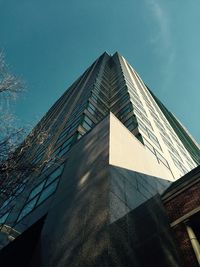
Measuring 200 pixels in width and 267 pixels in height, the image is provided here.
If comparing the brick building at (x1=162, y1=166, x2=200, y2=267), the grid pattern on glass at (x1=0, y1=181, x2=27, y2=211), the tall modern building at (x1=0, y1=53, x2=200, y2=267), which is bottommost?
the brick building at (x1=162, y1=166, x2=200, y2=267)

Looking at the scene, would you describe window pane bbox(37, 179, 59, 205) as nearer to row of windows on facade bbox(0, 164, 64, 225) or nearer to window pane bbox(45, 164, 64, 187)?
row of windows on facade bbox(0, 164, 64, 225)

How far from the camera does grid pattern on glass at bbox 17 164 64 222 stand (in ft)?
40.6

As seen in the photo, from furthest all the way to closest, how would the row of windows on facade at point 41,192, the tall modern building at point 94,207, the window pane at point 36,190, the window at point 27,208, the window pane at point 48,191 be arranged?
1. the window pane at point 36,190
2. the window at point 27,208
3. the row of windows on facade at point 41,192
4. the window pane at point 48,191
5. the tall modern building at point 94,207

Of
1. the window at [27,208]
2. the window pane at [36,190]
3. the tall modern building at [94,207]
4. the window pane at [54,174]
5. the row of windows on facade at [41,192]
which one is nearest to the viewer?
the tall modern building at [94,207]

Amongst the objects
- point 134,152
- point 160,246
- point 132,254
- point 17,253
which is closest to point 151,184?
point 134,152

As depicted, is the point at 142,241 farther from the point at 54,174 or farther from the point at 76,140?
the point at 76,140

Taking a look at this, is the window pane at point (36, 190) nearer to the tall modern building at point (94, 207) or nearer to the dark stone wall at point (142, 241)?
the tall modern building at point (94, 207)

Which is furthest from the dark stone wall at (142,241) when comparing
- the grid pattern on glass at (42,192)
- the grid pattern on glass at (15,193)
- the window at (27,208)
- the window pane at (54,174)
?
the window at (27,208)

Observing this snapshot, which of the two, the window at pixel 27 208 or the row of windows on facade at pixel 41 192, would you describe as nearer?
the row of windows on facade at pixel 41 192

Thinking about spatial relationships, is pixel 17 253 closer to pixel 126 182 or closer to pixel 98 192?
pixel 98 192

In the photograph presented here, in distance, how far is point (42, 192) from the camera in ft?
43.1

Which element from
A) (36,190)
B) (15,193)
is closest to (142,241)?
(15,193)

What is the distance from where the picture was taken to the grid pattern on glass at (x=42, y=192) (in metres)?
12.4

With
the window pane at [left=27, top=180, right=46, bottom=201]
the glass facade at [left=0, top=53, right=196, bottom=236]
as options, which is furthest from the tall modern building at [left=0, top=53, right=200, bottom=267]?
the glass facade at [left=0, top=53, right=196, bottom=236]
